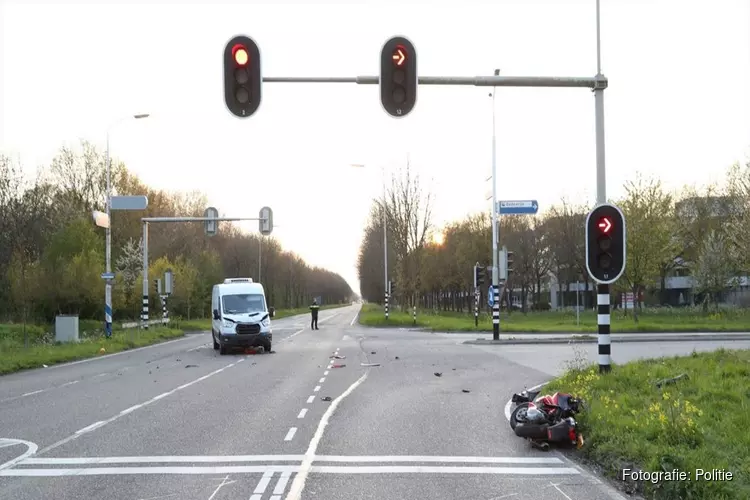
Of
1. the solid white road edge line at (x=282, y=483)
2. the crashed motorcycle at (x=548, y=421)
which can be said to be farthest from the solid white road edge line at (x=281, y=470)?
the crashed motorcycle at (x=548, y=421)

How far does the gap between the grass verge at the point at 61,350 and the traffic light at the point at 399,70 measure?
15053mm

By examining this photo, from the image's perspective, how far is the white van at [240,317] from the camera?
25.5 meters

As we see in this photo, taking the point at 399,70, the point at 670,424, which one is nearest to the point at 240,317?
the point at 399,70

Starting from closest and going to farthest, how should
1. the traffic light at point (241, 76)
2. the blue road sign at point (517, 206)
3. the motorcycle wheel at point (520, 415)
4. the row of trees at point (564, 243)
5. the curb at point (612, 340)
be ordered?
the motorcycle wheel at point (520, 415), the traffic light at point (241, 76), the blue road sign at point (517, 206), the curb at point (612, 340), the row of trees at point (564, 243)

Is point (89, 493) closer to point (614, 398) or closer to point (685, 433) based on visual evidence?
point (685, 433)

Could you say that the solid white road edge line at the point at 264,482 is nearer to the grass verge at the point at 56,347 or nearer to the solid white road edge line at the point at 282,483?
the solid white road edge line at the point at 282,483

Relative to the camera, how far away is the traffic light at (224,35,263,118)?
1059 centimetres

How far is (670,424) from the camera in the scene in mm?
7984

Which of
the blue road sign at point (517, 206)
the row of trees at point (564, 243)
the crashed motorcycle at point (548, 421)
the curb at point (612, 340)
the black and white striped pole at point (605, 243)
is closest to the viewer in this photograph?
Result: the crashed motorcycle at point (548, 421)

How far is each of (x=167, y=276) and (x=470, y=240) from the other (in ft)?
101

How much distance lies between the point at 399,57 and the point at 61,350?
1977 cm

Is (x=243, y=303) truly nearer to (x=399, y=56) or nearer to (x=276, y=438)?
(x=399, y=56)

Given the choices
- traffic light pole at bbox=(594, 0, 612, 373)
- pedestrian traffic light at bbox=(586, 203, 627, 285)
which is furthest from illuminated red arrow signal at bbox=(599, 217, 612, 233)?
traffic light pole at bbox=(594, 0, 612, 373)

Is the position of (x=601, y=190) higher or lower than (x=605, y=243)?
higher
